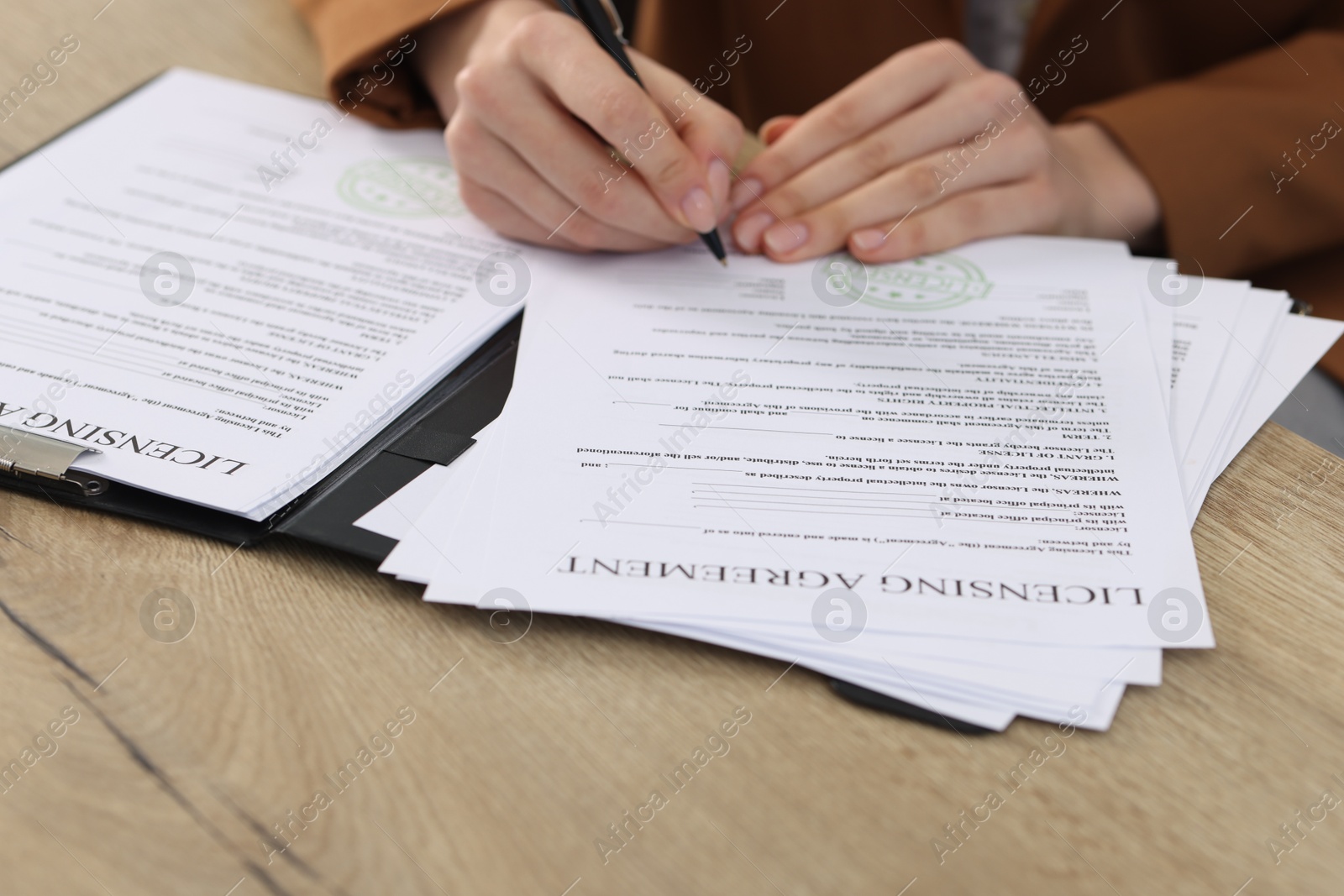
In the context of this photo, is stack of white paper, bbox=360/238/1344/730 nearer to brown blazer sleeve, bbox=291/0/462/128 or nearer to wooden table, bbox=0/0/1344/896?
wooden table, bbox=0/0/1344/896

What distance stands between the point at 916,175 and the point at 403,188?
0.46m

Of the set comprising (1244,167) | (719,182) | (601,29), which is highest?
(601,29)

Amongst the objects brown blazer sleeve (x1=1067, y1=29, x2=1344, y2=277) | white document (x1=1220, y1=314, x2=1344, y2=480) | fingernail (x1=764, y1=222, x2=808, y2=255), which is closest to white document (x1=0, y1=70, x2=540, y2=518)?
fingernail (x1=764, y1=222, x2=808, y2=255)

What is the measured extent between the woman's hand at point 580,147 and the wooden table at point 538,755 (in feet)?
1.19

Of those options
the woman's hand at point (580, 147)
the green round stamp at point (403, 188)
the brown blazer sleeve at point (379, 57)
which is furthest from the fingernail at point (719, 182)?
the brown blazer sleeve at point (379, 57)

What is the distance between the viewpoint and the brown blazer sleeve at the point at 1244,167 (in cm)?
84

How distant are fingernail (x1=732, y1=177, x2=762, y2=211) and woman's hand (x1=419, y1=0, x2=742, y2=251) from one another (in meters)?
0.04

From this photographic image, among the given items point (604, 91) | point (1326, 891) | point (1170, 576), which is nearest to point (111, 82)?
point (604, 91)

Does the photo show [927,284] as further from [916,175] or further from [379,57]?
[379,57]

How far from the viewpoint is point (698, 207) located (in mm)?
703

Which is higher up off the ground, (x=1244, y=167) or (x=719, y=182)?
(x=719, y=182)

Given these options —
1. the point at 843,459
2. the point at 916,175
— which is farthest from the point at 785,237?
the point at 843,459

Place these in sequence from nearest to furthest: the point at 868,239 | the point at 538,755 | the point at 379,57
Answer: the point at 538,755 < the point at 868,239 < the point at 379,57

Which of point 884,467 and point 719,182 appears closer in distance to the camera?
point 884,467
